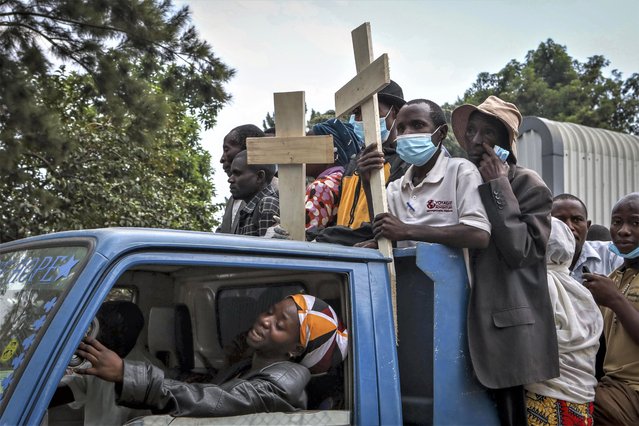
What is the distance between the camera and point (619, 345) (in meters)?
3.15

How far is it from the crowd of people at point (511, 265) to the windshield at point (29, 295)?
1043mm

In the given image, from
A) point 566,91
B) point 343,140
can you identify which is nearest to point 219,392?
point 343,140

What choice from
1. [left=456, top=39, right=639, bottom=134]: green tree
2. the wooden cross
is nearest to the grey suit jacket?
the wooden cross

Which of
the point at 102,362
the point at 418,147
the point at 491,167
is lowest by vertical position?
the point at 102,362

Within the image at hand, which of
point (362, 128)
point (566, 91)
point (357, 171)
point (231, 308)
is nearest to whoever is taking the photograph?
point (231, 308)

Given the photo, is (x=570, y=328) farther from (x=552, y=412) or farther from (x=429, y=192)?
(x=429, y=192)

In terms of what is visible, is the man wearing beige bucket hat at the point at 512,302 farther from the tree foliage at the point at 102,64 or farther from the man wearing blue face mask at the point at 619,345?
the tree foliage at the point at 102,64

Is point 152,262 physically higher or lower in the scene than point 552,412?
higher

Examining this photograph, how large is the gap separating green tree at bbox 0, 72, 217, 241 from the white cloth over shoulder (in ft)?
25.9

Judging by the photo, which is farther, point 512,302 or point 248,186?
point 248,186

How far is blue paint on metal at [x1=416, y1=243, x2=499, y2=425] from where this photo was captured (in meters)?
2.54

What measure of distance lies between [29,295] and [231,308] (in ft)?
2.20

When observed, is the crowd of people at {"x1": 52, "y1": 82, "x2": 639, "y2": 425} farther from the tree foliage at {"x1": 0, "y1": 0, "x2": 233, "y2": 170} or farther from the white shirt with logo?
the tree foliage at {"x1": 0, "y1": 0, "x2": 233, "y2": 170}

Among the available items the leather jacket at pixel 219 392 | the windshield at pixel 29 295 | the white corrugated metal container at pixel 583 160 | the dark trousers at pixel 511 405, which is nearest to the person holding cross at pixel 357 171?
the dark trousers at pixel 511 405
